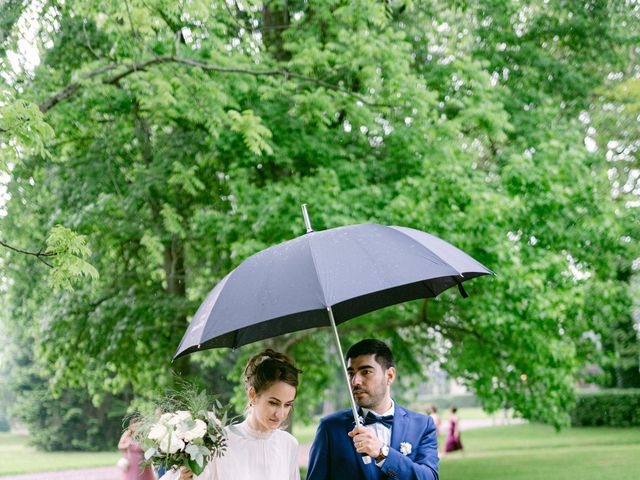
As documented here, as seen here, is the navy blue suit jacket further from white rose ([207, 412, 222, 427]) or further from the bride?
white rose ([207, 412, 222, 427])

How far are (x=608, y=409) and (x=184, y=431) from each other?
29.1m

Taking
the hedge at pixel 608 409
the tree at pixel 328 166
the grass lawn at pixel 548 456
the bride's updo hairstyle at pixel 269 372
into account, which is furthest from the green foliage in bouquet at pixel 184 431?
the hedge at pixel 608 409

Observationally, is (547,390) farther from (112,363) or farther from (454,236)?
(112,363)

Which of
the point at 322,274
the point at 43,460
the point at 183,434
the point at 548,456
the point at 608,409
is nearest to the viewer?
the point at 322,274

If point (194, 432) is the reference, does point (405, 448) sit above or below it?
below

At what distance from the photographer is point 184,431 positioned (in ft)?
11.9

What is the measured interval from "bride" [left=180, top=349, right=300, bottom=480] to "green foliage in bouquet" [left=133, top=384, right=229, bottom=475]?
0.38 ft

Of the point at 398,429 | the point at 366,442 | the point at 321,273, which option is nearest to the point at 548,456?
the point at 398,429

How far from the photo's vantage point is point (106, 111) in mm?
11758

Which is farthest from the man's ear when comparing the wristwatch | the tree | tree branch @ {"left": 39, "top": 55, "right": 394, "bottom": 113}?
tree branch @ {"left": 39, "top": 55, "right": 394, "bottom": 113}

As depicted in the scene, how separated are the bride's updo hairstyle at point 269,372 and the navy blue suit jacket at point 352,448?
35cm

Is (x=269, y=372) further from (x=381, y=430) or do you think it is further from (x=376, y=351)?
(x=381, y=430)

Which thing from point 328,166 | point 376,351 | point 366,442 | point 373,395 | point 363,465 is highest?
point 328,166

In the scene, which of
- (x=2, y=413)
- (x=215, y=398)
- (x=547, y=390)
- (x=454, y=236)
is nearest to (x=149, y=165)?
(x=454, y=236)
